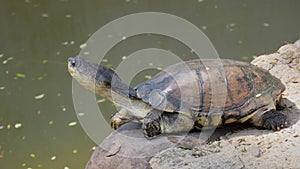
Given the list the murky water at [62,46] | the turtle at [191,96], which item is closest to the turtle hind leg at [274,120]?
the turtle at [191,96]

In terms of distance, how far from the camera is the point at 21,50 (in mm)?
6734

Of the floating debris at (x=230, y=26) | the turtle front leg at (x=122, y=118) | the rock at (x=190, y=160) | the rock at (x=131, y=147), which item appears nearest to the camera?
the rock at (x=190, y=160)

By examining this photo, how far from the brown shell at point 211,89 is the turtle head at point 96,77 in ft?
0.47

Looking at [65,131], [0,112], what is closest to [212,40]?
[65,131]

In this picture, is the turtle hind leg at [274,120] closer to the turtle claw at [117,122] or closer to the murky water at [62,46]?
the turtle claw at [117,122]

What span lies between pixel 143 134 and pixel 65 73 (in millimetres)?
2957

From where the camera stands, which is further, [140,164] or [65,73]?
[65,73]

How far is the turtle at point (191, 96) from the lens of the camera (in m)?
3.36

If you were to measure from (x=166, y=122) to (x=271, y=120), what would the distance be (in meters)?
0.70

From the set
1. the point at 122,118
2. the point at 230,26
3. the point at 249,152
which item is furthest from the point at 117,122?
the point at 230,26

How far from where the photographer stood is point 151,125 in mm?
3318

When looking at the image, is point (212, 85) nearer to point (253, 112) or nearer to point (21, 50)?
point (253, 112)

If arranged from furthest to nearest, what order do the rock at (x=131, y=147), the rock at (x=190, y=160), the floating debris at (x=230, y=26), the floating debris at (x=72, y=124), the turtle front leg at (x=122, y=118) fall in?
the floating debris at (x=230, y=26)
the floating debris at (x=72, y=124)
the turtle front leg at (x=122, y=118)
the rock at (x=131, y=147)
the rock at (x=190, y=160)

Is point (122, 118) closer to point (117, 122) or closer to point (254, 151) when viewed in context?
point (117, 122)
